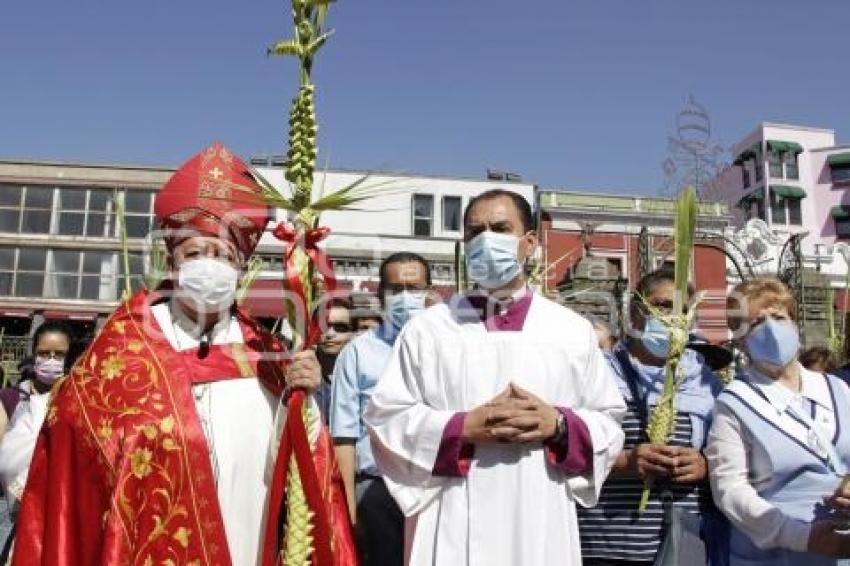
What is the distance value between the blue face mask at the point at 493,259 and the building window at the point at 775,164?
5190cm

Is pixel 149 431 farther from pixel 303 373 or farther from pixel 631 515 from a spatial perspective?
pixel 631 515

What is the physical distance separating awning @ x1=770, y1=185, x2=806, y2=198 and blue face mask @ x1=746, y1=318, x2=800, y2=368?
5040 centimetres

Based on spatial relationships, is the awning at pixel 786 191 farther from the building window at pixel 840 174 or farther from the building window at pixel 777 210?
the building window at pixel 840 174

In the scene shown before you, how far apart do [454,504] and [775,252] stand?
105ft

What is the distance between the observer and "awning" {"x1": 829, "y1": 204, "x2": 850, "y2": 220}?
50000 millimetres

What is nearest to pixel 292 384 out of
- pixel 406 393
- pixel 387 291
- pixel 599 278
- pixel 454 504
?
pixel 406 393

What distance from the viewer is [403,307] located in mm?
4660

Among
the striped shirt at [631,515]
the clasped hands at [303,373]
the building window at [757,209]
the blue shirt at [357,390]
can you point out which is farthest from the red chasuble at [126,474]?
the building window at [757,209]

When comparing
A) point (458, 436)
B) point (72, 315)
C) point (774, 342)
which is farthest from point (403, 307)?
point (72, 315)

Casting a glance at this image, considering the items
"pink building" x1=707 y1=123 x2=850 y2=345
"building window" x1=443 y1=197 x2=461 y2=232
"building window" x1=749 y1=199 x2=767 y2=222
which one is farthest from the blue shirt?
"building window" x1=749 y1=199 x2=767 y2=222

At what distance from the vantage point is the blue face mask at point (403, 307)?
15.3 feet

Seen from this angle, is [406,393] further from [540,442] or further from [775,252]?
[775,252]

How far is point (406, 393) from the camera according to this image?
3.28m

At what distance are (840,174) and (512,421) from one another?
A: 179ft
